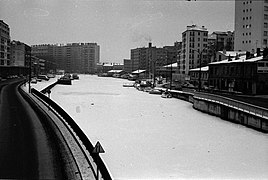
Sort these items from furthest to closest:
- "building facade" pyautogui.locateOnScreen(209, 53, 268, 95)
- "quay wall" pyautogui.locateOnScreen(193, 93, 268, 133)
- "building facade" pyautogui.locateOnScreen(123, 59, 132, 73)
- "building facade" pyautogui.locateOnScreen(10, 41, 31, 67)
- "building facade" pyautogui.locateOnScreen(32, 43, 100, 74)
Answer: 1. "building facade" pyautogui.locateOnScreen(123, 59, 132, 73)
2. "building facade" pyautogui.locateOnScreen(209, 53, 268, 95)
3. "building facade" pyautogui.locateOnScreen(10, 41, 31, 67)
4. "building facade" pyautogui.locateOnScreen(32, 43, 100, 74)
5. "quay wall" pyautogui.locateOnScreen(193, 93, 268, 133)

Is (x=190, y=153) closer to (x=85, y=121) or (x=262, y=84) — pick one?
(x=85, y=121)

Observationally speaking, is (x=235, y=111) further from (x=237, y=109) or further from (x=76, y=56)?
(x=76, y=56)

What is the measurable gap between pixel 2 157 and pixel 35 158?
2.36 ft

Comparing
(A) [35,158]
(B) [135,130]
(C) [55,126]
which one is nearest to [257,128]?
(B) [135,130]

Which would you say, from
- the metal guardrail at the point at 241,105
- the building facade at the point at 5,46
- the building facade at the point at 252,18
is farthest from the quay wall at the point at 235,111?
the building facade at the point at 5,46

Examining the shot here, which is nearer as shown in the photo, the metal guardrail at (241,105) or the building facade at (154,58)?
the metal guardrail at (241,105)

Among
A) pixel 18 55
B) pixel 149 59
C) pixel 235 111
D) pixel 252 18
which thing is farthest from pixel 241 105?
pixel 149 59

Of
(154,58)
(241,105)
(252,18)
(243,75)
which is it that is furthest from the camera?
(154,58)

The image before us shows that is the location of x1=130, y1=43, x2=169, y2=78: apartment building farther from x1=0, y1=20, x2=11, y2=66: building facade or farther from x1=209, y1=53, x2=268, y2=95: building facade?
x1=0, y1=20, x2=11, y2=66: building facade

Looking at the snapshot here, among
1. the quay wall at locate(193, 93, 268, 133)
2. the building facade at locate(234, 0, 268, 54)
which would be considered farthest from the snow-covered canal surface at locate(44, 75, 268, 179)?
the building facade at locate(234, 0, 268, 54)

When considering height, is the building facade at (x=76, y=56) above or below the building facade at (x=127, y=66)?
below

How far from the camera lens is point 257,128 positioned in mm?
13109

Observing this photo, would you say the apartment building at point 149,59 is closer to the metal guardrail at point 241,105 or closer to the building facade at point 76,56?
the metal guardrail at point 241,105

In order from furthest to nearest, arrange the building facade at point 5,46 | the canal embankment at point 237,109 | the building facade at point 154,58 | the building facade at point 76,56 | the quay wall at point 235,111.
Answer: the building facade at point 154,58
the building facade at point 76,56
the canal embankment at point 237,109
the quay wall at point 235,111
the building facade at point 5,46
